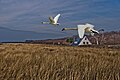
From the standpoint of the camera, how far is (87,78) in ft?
17.1

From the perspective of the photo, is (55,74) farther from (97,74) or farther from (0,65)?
(0,65)

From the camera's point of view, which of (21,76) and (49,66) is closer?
(21,76)

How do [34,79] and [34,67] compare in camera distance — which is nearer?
[34,79]

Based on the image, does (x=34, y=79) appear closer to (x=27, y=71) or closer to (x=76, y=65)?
(x=27, y=71)

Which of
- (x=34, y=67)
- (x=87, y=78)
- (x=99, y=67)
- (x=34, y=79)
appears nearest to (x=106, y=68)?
(x=99, y=67)

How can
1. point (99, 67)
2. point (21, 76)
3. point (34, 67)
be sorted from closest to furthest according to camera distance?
point (21, 76)
point (34, 67)
point (99, 67)

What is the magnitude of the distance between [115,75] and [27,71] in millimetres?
1472

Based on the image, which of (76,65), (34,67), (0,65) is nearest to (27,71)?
(34,67)

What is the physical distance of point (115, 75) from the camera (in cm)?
542

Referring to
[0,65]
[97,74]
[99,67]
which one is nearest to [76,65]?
[99,67]

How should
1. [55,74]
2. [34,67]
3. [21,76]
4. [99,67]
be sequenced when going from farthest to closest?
1. [99,67]
2. [34,67]
3. [55,74]
4. [21,76]

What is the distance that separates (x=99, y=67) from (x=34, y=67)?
1299mm

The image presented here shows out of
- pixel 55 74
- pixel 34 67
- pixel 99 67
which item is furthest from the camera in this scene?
pixel 99 67

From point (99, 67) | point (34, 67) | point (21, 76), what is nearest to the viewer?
point (21, 76)
